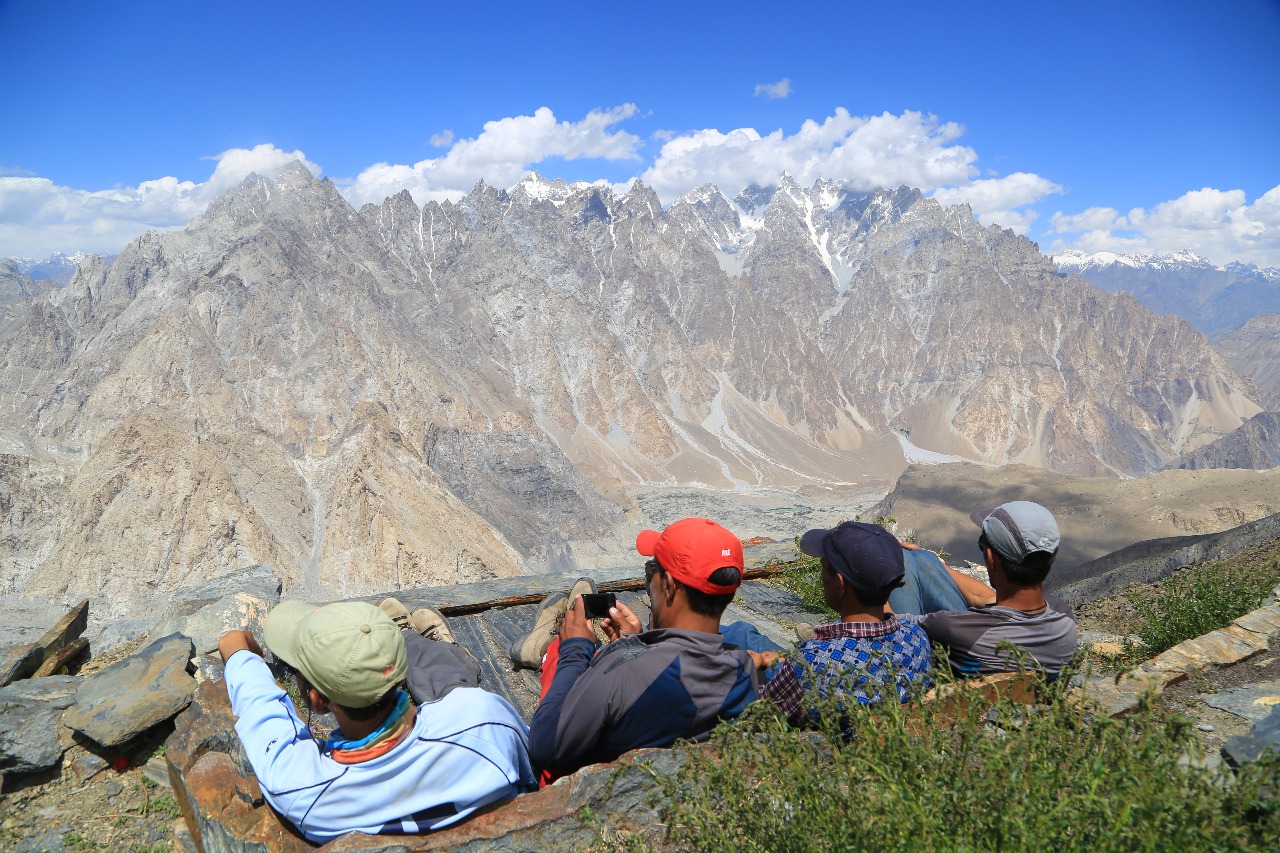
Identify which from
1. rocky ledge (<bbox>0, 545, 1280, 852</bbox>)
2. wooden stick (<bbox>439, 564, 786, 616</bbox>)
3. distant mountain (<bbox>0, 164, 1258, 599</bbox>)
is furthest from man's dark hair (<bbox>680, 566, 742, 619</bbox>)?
distant mountain (<bbox>0, 164, 1258, 599</bbox>)

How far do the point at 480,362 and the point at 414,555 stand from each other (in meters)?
75.0

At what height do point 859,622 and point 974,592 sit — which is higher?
point 859,622

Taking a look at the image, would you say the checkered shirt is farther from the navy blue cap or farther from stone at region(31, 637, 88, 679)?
stone at region(31, 637, 88, 679)

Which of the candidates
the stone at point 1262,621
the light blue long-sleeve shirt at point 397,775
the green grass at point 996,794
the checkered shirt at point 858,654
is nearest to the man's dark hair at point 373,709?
the light blue long-sleeve shirt at point 397,775

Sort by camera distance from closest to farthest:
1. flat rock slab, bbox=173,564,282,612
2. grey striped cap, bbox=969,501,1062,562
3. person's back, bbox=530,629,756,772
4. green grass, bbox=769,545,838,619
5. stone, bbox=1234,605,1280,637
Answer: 1. person's back, bbox=530,629,756,772
2. grey striped cap, bbox=969,501,1062,562
3. stone, bbox=1234,605,1280,637
4. green grass, bbox=769,545,838,619
5. flat rock slab, bbox=173,564,282,612

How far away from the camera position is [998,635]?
11.6 feet

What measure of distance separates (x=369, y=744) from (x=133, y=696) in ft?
9.67

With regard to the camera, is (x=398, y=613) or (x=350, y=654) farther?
(x=398, y=613)

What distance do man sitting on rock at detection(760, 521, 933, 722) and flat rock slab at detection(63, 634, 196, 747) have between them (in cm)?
389

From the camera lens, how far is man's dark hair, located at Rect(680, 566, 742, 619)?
3.17m

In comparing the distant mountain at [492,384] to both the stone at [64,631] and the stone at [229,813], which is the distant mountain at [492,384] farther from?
the stone at [229,813]

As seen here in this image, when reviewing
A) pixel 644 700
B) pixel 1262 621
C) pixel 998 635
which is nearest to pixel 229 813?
pixel 644 700

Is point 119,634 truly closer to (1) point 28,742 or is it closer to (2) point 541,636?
(1) point 28,742

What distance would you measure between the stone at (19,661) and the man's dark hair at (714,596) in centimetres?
515
